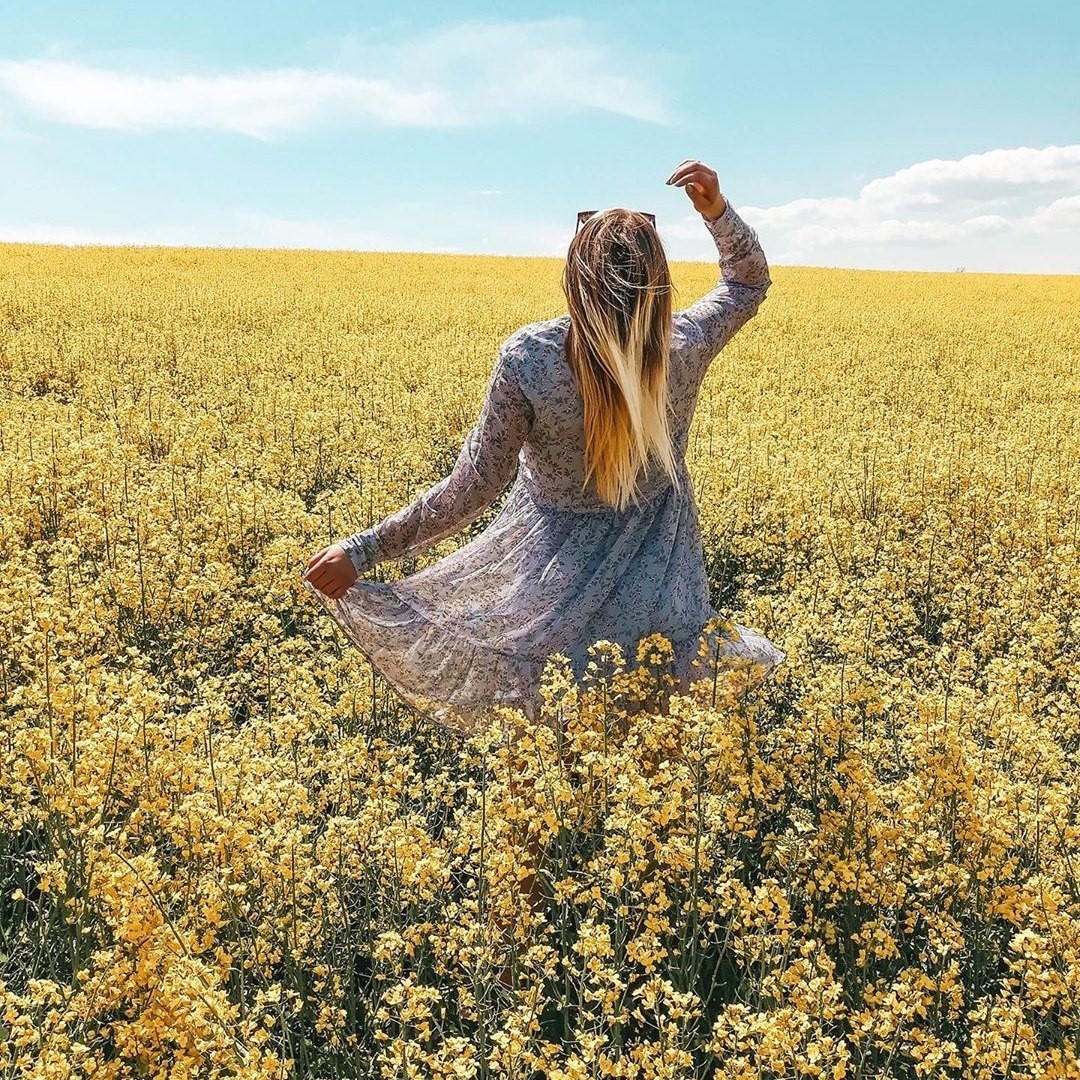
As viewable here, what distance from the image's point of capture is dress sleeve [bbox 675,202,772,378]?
301cm

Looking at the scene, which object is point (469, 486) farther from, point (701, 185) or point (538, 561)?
point (701, 185)

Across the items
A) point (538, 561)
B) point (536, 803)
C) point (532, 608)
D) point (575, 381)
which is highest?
point (575, 381)

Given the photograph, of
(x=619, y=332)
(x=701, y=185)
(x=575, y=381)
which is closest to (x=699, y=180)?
(x=701, y=185)

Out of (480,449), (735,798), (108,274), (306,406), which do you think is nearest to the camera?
(735,798)

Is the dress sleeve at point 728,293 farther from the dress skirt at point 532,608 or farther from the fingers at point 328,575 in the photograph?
the fingers at point 328,575

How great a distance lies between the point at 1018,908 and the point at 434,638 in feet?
5.94

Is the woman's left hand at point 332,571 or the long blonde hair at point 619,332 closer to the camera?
the long blonde hair at point 619,332

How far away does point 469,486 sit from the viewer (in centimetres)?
290

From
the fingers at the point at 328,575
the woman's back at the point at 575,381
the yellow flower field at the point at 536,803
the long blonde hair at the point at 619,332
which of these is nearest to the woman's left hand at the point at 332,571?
the fingers at the point at 328,575

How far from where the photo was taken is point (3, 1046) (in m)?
1.92

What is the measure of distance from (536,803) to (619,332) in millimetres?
1284

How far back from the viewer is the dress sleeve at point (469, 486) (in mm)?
2744

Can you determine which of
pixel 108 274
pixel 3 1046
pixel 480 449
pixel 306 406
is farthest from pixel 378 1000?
pixel 108 274

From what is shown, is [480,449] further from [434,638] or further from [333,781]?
[333,781]
